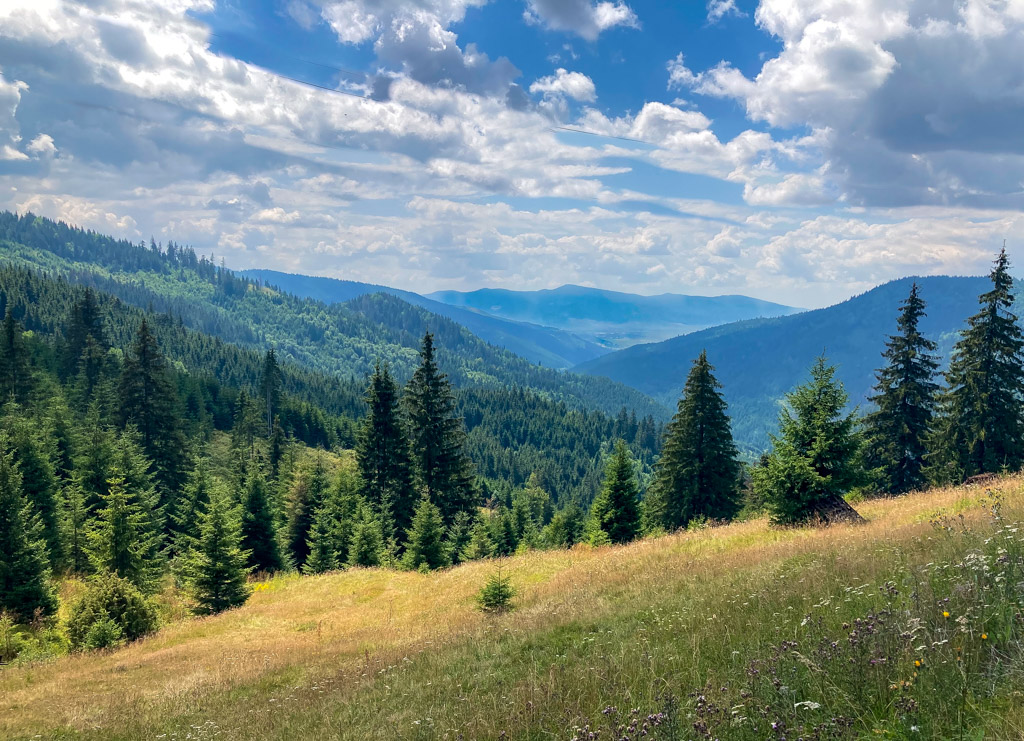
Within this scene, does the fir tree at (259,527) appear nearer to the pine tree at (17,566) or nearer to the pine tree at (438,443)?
the pine tree at (438,443)

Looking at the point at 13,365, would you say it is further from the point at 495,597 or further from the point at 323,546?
the point at 495,597

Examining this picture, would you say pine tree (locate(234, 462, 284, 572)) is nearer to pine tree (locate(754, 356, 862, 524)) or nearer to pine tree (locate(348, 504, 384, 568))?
pine tree (locate(348, 504, 384, 568))

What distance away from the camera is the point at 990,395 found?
31.9 meters

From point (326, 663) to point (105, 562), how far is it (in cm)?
2235

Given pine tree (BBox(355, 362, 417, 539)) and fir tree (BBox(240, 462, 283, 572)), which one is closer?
fir tree (BBox(240, 462, 283, 572))

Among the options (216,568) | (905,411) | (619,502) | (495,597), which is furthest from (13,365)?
(905,411)

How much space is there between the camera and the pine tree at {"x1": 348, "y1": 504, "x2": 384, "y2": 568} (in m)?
33.9

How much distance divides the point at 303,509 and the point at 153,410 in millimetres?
19959

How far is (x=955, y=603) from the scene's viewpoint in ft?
18.6

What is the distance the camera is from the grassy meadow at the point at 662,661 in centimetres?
475

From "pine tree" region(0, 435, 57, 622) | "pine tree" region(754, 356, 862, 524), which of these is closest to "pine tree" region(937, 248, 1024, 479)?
"pine tree" region(754, 356, 862, 524)

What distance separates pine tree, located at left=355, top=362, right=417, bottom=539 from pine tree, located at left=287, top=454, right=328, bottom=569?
7741 mm

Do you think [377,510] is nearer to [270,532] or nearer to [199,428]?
[270,532]

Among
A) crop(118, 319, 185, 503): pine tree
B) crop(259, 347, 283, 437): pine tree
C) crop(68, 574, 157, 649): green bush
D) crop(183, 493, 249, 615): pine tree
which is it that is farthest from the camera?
crop(259, 347, 283, 437): pine tree
